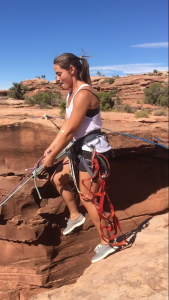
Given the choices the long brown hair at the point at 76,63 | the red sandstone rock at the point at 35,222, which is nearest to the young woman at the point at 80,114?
the long brown hair at the point at 76,63

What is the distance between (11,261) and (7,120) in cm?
201

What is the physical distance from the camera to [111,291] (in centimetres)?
311

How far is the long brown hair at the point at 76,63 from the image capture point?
2613mm

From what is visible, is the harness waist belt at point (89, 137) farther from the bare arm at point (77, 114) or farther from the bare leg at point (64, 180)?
the bare leg at point (64, 180)

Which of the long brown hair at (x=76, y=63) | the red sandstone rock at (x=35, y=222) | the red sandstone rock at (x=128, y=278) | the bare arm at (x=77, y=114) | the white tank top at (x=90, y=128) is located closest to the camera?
the bare arm at (x=77, y=114)

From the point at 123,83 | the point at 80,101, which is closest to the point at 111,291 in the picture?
the point at 80,101

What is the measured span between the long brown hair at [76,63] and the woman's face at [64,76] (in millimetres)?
38

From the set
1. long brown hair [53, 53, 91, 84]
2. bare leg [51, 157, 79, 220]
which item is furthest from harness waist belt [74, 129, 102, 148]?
long brown hair [53, 53, 91, 84]

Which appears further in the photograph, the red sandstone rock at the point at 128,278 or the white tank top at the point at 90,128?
the red sandstone rock at the point at 128,278

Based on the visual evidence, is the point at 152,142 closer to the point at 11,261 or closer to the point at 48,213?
the point at 48,213

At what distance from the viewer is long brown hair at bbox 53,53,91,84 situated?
2.61 metres

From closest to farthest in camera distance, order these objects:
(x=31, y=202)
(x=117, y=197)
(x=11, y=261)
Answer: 1. (x=31, y=202)
2. (x=11, y=261)
3. (x=117, y=197)

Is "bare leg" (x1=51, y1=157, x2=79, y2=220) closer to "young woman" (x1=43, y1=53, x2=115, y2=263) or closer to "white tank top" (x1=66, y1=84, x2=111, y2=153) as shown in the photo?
"young woman" (x1=43, y1=53, x2=115, y2=263)

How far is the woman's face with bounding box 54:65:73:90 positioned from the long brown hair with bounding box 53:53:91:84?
0.12ft
